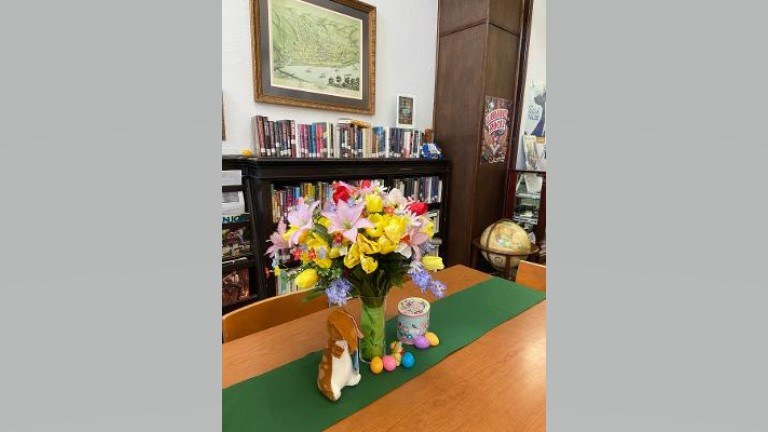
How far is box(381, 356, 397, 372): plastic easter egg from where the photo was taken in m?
0.83

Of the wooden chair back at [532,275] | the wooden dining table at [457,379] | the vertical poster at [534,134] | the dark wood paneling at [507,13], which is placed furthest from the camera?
the vertical poster at [534,134]

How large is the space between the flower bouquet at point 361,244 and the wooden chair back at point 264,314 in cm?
29

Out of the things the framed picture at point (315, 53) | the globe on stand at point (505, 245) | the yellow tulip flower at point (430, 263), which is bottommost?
the globe on stand at point (505, 245)

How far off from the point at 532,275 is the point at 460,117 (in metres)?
1.64

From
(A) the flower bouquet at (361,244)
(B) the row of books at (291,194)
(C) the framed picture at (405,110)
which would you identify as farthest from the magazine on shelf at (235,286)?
(C) the framed picture at (405,110)

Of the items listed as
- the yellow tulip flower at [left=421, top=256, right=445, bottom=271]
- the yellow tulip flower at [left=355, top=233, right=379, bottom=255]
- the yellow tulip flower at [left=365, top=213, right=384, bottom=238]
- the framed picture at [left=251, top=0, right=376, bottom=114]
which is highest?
the framed picture at [left=251, top=0, right=376, bottom=114]

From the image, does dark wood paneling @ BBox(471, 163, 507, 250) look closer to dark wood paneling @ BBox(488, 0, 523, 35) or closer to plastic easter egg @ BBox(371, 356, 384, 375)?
dark wood paneling @ BBox(488, 0, 523, 35)

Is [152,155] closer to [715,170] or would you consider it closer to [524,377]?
[715,170]

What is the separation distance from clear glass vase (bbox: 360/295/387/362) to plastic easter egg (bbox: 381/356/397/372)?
1.1 inches

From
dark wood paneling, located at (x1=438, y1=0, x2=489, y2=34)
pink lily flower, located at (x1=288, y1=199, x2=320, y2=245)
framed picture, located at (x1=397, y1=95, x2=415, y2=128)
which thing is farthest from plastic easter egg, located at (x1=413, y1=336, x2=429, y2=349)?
dark wood paneling, located at (x1=438, y1=0, x2=489, y2=34)

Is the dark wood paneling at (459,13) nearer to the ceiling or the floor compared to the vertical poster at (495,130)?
nearer to the ceiling

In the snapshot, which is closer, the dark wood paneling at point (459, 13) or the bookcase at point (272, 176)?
the bookcase at point (272, 176)

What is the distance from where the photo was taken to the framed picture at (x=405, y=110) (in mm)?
2666

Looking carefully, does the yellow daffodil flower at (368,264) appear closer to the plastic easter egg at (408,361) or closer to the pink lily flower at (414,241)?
the pink lily flower at (414,241)
